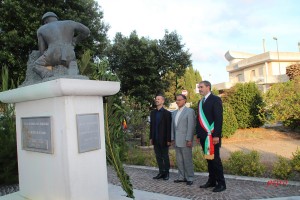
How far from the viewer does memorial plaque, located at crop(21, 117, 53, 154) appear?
395cm

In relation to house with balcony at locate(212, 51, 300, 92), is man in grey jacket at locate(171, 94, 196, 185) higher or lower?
lower

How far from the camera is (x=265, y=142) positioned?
38.6 feet

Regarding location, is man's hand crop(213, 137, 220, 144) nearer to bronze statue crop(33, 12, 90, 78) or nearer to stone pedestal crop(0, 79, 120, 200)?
stone pedestal crop(0, 79, 120, 200)

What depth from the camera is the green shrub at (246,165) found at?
21.0 ft

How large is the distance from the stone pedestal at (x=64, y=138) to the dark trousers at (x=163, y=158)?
8.57ft

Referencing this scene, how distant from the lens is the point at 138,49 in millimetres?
15336

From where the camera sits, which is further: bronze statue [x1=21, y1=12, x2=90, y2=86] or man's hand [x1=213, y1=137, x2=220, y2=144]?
man's hand [x1=213, y1=137, x2=220, y2=144]

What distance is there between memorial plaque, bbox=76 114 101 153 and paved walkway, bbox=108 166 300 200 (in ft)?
6.69

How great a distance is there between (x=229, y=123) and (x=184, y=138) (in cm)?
751

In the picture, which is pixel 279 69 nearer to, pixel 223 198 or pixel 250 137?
pixel 250 137

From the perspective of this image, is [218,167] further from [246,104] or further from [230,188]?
[246,104]

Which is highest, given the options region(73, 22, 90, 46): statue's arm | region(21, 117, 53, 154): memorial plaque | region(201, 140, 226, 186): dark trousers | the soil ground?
region(73, 22, 90, 46): statue's arm

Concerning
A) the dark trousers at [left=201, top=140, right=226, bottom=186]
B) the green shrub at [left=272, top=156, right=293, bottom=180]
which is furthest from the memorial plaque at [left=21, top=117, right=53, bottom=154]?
the green shrub at [left=272, top=156, right=293, bottom=180]

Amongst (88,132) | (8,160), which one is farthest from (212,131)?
(8,160)
